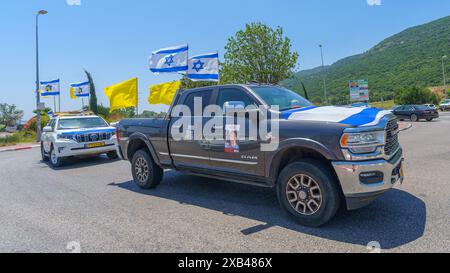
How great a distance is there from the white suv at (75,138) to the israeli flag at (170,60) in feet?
9.12

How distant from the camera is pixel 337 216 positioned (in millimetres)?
4520

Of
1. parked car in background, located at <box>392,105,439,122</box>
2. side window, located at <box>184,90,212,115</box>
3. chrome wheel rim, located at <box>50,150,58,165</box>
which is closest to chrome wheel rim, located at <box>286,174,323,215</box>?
side window, located at <box>184,90,212,115</box>

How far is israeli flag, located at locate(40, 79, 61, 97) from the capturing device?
25.9m

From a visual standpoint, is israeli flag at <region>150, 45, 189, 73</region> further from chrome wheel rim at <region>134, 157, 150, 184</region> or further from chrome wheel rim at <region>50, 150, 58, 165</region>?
chrome wheel rim at <region>134, 157, 150, 184</region>

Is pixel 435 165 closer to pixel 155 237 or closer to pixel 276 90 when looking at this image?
pixel 276 90

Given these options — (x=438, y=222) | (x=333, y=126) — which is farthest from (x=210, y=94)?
(x=438, y=222)

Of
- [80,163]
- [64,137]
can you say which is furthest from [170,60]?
[80,163]

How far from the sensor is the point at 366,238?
3.79m

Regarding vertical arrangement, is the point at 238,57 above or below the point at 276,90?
above

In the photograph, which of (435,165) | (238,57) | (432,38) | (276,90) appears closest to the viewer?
(276,90)

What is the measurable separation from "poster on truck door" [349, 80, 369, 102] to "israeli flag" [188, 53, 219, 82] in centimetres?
2976

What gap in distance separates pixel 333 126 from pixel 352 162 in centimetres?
48

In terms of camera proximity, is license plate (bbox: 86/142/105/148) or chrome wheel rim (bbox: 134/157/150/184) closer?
chrome wheel rim (bbox: 134/157/150/184)

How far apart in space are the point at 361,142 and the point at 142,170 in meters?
4.44
